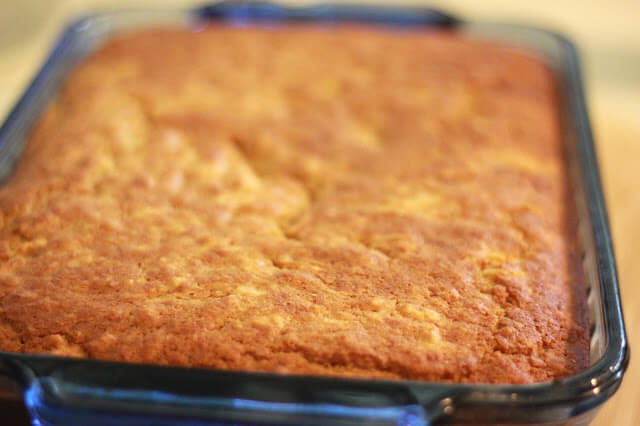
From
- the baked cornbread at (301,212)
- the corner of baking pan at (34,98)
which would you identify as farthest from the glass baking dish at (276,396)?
the corner of baking pan at (34,98)

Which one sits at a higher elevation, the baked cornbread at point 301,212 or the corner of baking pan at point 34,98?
the corner of baking pan at point 34,98

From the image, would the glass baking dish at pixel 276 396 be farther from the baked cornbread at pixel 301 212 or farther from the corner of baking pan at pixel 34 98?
the corner of baking pan at pixel 34 98

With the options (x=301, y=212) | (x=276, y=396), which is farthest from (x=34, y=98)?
(x=276, y=396)

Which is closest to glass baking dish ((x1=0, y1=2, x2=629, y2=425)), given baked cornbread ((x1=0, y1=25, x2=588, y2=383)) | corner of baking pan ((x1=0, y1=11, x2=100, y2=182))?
baked cornbread ((x1=0, y1=25, x2=588, y2=383))

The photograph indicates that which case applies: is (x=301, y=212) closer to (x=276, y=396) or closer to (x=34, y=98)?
(x=276, y=396)

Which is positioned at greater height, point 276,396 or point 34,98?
point 34,98

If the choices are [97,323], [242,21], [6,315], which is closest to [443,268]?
[97,323]

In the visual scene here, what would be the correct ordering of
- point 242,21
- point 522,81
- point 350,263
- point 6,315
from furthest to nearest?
point 242,21 < point 522,81 < point 350,263 < point 6,315

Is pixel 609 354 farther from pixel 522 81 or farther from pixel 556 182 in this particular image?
pixel 522 81
